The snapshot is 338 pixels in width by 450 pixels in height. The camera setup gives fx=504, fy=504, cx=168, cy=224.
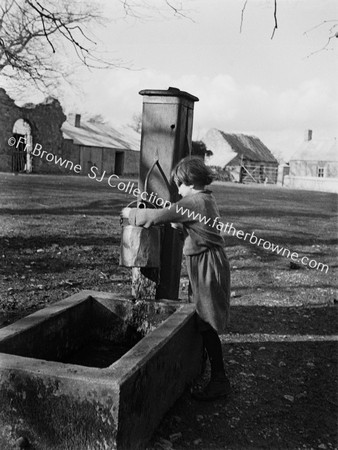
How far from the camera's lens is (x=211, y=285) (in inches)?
121

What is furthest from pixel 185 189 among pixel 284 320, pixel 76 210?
pixel 76 210

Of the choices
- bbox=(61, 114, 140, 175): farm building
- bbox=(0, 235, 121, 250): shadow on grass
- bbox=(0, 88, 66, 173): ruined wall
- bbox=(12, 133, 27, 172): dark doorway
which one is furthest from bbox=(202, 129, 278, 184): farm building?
bbox=(0, 235, 121, 250): shadow on grass

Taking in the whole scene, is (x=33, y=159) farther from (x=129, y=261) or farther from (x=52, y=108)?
(x=129, y=261)

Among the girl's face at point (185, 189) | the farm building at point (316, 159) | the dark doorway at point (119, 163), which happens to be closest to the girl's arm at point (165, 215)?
the girl's face at point (185, 189)

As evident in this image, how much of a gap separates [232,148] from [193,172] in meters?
43.1

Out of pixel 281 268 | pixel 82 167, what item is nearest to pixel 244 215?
pixel 281 268

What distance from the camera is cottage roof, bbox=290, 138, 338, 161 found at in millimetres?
42656

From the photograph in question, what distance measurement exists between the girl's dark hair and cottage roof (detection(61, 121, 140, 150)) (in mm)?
28515

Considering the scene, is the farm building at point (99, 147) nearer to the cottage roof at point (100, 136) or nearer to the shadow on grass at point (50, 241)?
the cottage roof at point (100, 136)

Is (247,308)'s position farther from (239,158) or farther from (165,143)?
(239,158)

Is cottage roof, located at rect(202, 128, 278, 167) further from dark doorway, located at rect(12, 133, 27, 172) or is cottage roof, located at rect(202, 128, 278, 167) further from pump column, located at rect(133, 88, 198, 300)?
pump column, located at rect(133, 88, 198, 300)

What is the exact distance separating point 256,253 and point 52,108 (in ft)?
71.6

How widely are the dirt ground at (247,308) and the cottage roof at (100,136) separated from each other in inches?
843

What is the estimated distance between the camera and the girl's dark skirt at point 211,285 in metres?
3.09
